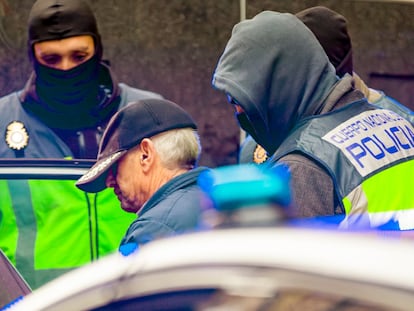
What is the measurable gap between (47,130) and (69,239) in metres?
0.63

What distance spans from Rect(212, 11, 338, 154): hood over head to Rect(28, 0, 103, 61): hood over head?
1.62m

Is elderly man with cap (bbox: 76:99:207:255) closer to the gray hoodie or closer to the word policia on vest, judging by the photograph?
the gray hoodie

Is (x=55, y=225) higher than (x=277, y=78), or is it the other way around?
(x=277, y=78)

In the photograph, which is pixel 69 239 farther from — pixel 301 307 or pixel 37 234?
pixel 301 307

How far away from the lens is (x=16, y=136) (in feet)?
16.1

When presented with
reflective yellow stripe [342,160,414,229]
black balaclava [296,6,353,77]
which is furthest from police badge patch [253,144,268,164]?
reflective yellow stripe [342,160,414,229]

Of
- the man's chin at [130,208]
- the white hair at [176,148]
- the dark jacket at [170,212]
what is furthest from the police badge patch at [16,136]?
the dark jacket at [170,212]

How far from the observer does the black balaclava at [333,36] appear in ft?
14.6

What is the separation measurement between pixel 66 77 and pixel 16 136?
355 millimetres

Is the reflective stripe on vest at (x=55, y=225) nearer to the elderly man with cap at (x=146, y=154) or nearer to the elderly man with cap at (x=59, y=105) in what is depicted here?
the elderly man with cap at (x=59, y=105)

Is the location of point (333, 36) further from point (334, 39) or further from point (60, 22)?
point (60, 22)

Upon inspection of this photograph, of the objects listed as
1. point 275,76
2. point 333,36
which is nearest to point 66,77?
point 333,36

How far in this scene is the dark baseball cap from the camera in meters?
3.78

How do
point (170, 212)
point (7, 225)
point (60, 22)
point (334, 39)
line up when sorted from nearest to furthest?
point (170, 212) < point (334, 39) < point (7, 225) < point (60, 22)
